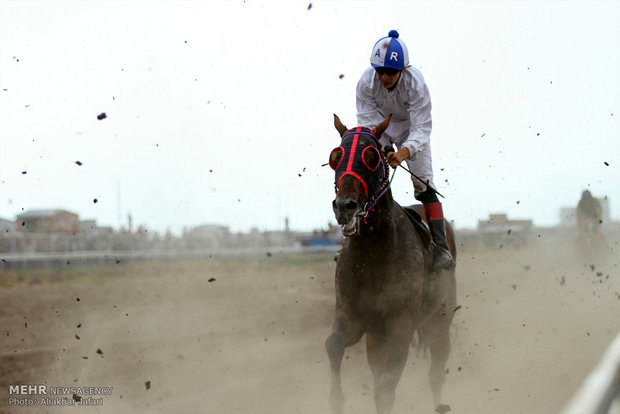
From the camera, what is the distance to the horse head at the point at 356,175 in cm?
419

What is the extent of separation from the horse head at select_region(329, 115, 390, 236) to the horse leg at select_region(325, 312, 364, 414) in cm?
94

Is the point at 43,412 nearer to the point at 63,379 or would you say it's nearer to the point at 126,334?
the point at 63,379

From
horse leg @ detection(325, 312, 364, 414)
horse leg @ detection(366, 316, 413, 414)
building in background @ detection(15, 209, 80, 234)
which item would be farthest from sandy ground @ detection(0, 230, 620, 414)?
building in background @ detection(15, 209, 80, 234)

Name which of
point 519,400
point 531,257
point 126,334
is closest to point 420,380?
point 519,400

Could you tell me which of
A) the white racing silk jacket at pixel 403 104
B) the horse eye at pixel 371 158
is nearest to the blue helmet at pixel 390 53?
the white racing silk jacket at pixel 403 104

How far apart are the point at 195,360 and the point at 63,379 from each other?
5.27 feet

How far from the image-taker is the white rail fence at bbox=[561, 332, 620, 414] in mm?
1774

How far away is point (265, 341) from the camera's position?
29.4ft

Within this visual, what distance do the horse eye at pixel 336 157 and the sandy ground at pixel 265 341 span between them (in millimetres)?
Answer: 2816

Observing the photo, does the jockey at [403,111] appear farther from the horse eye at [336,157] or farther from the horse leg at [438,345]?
the horse leg at [438,345]

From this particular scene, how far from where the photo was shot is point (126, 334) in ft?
28.5

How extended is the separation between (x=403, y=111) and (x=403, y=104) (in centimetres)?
9

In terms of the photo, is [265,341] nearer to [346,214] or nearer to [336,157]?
[336,157]

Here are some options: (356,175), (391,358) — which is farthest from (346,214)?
(391,358)
